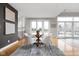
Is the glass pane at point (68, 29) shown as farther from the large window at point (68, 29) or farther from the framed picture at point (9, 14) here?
the framed picture at point (9, 14)

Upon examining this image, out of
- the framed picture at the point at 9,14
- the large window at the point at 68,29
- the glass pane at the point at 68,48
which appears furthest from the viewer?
the large window at the point at 68,29

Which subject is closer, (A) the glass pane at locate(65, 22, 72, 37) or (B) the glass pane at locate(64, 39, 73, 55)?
(B) the glass pane at locate(64, 39, 73, 55)

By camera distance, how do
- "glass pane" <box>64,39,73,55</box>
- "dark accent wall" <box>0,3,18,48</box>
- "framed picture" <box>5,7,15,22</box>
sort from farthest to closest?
"framed picture" <box>5,7,15,22</box>, "dark accent wall" <box>0,3,18,48</box>, "glass pane" <box>64,39,73,55</box>

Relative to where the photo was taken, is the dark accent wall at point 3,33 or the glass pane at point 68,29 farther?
the glass pane at point 68,29

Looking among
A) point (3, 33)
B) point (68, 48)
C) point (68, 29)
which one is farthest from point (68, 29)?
point (3, 33)

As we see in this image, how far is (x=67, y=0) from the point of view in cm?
191

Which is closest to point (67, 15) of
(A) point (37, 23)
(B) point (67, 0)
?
(A) point (37, 23)

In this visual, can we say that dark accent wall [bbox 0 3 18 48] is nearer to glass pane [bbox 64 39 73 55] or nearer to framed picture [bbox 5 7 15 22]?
framed picture [bbox 5 7 15 22]

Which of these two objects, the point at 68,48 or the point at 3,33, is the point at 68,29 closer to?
the point at 68,48

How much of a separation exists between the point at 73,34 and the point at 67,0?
3.44 m

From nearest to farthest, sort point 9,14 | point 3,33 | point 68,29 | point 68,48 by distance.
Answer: point 3,33 → point 9,14 → point 68,48 → point 68,29

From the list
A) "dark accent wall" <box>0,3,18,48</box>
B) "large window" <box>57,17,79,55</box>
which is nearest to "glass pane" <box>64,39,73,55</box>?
"large window" <box>57,17,79,55</box>

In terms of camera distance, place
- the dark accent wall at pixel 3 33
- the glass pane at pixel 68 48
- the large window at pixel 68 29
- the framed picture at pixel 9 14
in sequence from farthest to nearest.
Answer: the large window at pixel 68 29 < the framed picture at pixel 9 14 < the dark accent wall at pixel 3 33 < the glass pane at pixel 68 48

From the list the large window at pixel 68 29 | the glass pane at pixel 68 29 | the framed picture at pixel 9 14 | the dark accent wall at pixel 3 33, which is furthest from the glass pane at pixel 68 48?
the framed picture at pixel 9 14
